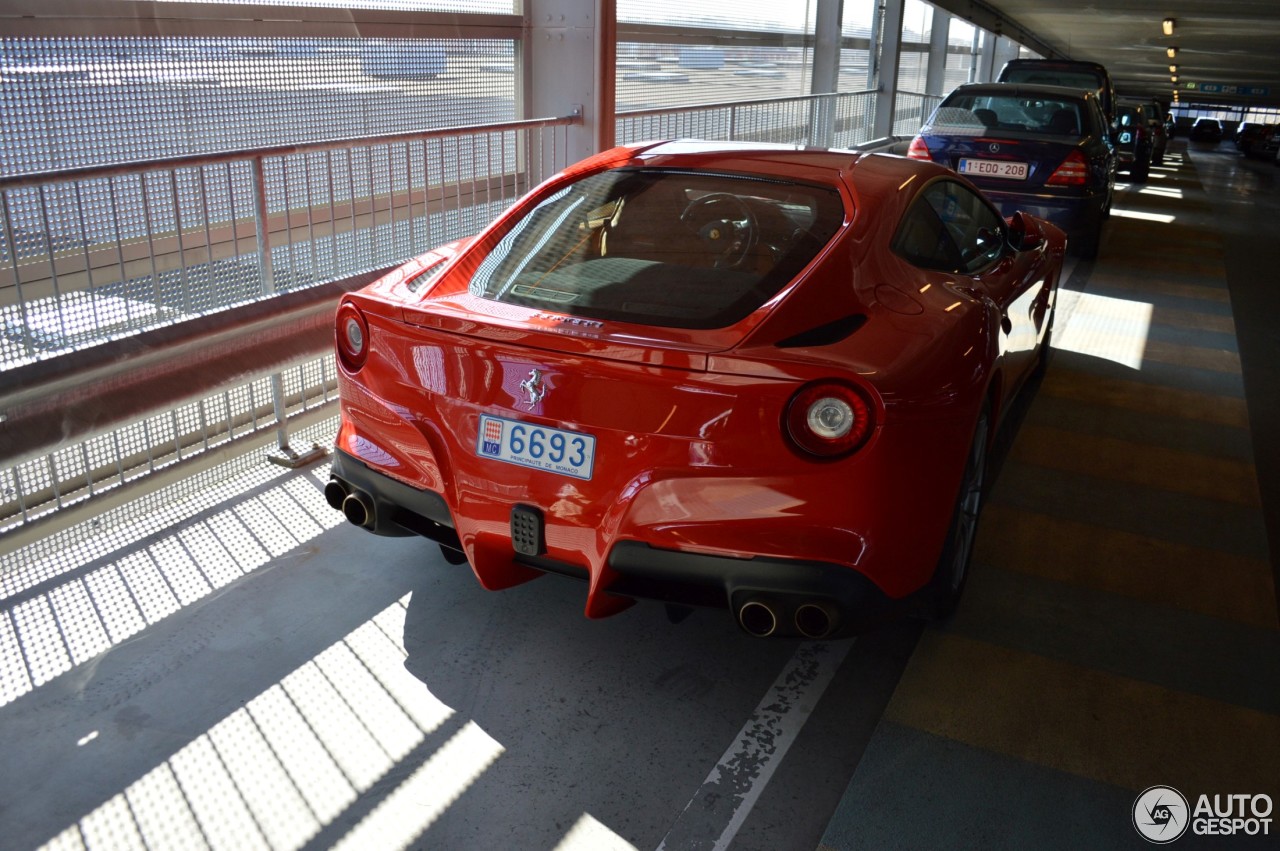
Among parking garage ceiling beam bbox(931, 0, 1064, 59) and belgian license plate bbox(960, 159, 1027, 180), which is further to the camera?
parking garage ceiling beam bbox(931, 0, 1064, 59)

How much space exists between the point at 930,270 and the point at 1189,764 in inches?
64.2

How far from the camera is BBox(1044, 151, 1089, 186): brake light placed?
9.38m

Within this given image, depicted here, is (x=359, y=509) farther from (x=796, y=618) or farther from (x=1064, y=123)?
(x=1064, y=123)

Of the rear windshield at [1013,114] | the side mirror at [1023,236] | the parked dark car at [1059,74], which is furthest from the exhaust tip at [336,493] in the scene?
the parked dark car at [1059,74]

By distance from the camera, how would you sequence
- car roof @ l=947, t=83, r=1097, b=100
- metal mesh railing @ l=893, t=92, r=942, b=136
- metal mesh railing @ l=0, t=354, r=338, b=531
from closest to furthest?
metal mesh railing @ l=0, t=354, r=338, b=531, car roof @ l=947, t=83, r=1097, b=100, metal mesh railing @ l=893, t=92, r=942, b=136

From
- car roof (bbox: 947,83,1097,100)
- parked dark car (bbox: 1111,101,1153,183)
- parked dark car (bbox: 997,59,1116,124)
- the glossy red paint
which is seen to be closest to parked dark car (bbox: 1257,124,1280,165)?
parked dark car (bbox: 1111,101,1153,183)

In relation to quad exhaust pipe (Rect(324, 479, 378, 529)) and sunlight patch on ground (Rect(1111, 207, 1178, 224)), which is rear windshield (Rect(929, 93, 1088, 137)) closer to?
sunlight patch on ground (Rect(1111, 207, 1178, 224))

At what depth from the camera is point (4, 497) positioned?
3652mm

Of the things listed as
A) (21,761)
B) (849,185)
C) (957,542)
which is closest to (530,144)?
(849,185)

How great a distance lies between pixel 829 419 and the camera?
2.62 meters

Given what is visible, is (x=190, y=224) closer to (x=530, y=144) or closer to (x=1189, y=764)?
(x=530, y=144)

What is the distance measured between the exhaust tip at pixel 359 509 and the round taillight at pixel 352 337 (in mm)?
390

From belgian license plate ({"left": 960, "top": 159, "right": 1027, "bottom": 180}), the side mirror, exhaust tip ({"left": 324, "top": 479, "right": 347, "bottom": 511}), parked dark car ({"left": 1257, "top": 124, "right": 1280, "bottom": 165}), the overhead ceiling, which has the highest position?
the overhead ceiling

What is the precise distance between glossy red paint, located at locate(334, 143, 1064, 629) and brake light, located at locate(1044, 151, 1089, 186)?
22.6 feet
